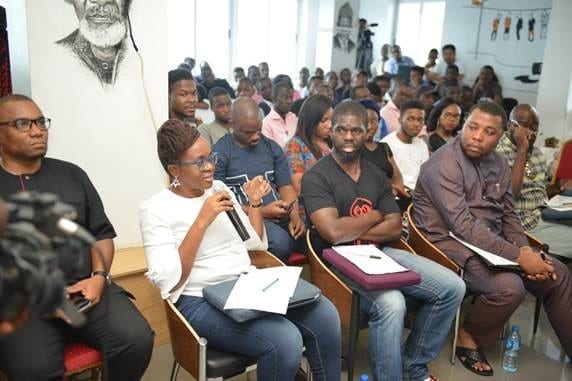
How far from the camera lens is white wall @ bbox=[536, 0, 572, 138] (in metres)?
6.27

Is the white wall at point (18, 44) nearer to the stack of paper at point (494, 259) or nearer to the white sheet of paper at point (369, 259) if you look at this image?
the white sheet of paper at point (369, 259)

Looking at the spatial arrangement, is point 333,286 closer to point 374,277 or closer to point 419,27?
point 374,277

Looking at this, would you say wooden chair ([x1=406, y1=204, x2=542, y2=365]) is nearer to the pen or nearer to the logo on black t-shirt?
the logo on black t-shirt

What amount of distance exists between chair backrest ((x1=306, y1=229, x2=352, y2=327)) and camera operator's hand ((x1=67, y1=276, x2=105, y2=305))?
0.96 m

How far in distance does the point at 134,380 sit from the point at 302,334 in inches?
26.2

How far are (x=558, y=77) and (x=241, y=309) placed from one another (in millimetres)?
6259

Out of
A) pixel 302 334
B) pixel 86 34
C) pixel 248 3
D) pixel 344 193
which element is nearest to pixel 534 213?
pixel 344 193

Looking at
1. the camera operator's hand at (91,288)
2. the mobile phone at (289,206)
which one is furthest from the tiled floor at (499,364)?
the mobile phone at (289,206)

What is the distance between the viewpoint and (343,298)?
7.23 feet

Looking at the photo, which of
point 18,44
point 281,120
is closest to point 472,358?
point 281,120

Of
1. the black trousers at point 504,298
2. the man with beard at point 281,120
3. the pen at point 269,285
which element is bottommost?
the black trousers at point 504,298

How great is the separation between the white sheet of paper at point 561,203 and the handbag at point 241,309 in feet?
7.77

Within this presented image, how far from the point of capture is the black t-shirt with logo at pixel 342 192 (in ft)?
7.88

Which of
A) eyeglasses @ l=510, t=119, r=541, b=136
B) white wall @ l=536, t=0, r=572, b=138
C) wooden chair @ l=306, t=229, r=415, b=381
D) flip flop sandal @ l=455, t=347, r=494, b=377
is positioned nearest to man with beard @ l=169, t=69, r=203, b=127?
wooden chair @ l=306, t=229, r=415, b=381
